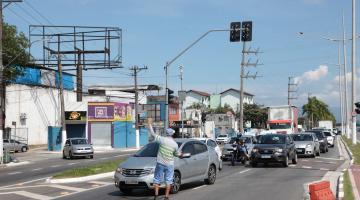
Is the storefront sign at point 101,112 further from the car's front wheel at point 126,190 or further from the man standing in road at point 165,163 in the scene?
the man standing in road at point 165,163

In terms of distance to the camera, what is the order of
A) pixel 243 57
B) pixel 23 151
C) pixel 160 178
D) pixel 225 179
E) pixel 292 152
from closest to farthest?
pixel 160 178 < pixel 225 179 < pixel 292 152 < pixel 23 151 < pixel 243 57

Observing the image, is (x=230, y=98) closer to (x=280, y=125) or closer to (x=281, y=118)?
(x=280, y=125)

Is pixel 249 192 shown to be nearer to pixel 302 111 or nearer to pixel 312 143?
pixel 312 143

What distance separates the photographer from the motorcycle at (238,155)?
28653 millimetres

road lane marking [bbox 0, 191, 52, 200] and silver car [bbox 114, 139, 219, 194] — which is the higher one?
silver car [bbox 114, 139, 219, 194]

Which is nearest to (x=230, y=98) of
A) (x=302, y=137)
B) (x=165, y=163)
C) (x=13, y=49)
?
(x=13, y=49)

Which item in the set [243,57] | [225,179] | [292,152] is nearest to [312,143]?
[292,152]

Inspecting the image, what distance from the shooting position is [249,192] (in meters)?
16.4

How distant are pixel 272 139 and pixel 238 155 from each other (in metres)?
2.17

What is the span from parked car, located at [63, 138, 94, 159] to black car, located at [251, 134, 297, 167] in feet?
58.1

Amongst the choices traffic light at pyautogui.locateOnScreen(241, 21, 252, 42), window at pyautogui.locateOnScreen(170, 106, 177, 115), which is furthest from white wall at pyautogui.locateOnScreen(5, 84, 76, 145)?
window at pyautogui.locateOnScreen(170, 106, 177, 115)

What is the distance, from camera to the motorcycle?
2865 centimetres

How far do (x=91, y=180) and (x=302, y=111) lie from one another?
454ft

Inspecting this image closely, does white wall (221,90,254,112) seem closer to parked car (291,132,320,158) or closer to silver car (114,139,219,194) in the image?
parked car (291,132,320,158)
